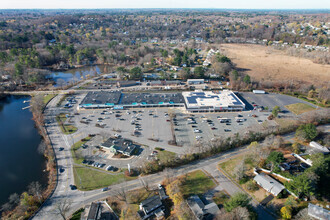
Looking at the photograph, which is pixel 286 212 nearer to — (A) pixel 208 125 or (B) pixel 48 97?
(A) pixel 208 125

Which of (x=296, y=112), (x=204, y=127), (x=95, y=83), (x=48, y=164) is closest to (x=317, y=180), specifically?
(x=204, y=127)

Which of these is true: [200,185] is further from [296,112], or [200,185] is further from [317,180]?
[296,112]

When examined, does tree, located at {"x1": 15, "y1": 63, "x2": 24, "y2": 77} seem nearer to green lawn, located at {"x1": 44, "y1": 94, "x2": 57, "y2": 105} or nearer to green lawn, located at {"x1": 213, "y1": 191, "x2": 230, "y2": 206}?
green lawn, located at {"x1": 44, "y1": 94, "x2": 57, "y2": 105}

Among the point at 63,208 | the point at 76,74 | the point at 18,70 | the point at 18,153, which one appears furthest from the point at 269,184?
the point at 76,74

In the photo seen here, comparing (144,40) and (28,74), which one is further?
(144,40)

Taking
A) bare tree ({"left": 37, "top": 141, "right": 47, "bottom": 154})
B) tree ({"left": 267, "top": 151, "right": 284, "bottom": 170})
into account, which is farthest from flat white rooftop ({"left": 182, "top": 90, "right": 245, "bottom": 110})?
bare tree ({"left": 37, "top": 141, "right": 47, "bottom": 154})

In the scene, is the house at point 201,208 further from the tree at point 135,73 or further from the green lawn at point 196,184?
the tree at point 135,73
